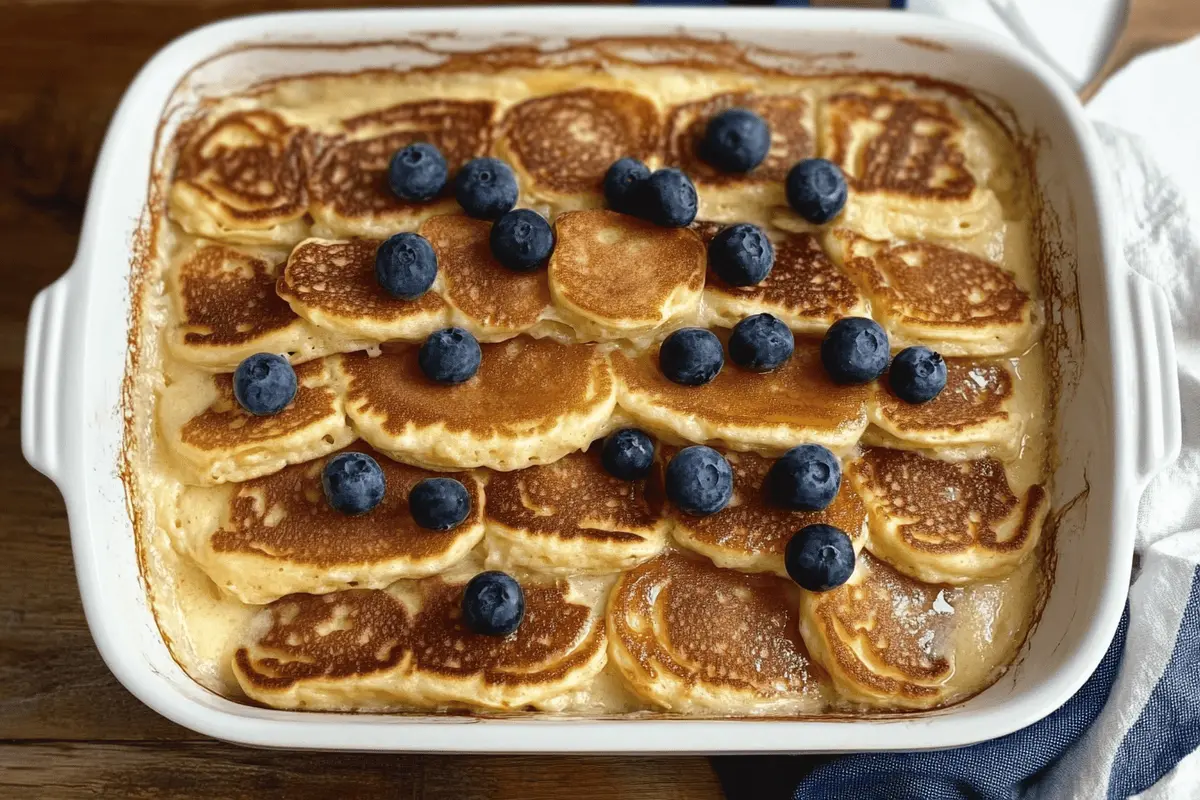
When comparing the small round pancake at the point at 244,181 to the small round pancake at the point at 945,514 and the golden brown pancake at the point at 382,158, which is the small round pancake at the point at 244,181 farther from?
the small round pancake at the point at 945,514

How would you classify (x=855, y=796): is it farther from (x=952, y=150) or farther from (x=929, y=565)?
(x=952, y=150)

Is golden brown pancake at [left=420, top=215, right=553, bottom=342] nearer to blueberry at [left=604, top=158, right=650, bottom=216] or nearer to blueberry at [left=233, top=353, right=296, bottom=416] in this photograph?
blueberry at [left=604, top=158, right=650, bottom=216]

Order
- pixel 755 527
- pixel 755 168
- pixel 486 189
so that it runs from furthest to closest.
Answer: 1. pixel 755 168
2. pixel 486 189
3. pixel 755 527

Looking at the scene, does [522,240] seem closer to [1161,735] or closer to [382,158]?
[382,158]

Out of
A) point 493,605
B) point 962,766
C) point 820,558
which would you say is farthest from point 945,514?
point 493,605

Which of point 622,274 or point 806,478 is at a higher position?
point 622,274

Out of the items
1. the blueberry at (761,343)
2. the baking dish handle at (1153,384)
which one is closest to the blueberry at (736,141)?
the blueberry at (761,343)
